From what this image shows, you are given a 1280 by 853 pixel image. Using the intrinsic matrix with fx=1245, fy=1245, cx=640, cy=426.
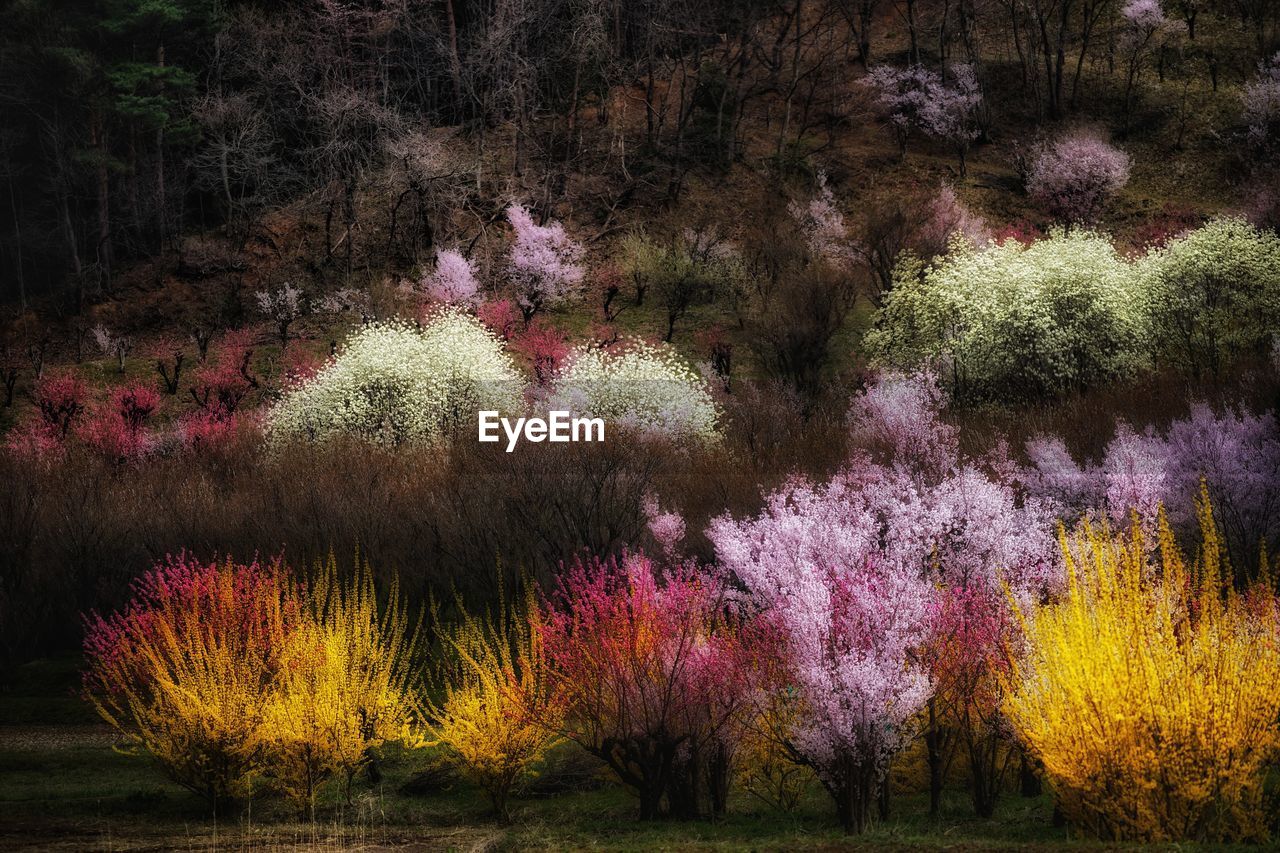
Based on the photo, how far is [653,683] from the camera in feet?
55.8

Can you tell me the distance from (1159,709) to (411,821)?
11.7m

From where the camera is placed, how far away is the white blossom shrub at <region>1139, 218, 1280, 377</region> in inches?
1554

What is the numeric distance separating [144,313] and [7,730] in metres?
37.9

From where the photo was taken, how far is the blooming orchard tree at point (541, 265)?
5397 centimetres

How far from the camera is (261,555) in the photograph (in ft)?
107

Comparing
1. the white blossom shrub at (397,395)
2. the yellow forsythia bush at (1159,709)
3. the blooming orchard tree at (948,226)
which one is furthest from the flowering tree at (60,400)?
the yellow forsythia bush at (1159,709)

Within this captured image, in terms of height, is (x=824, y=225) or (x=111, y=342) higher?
(x=824, y=225)

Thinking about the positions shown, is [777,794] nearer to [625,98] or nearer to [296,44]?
[625,98]

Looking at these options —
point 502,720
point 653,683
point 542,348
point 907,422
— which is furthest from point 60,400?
point 653,683

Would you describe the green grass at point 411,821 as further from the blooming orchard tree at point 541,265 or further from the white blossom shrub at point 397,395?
the blooming orchard tree at point 541,265

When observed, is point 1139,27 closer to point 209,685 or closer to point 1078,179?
Result: point 1078,179

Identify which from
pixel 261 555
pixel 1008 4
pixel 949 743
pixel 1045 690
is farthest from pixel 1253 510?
pixel 1008 4

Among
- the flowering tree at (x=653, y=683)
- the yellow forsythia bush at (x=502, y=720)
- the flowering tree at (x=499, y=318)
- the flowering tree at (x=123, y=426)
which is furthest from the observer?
the flowering tree at (x=499, y=318)

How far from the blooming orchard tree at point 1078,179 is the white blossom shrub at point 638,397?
26573 mm
